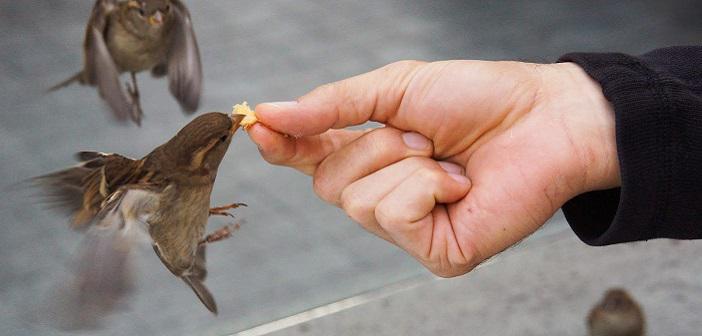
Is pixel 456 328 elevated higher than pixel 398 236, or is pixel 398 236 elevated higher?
pixel 398 236

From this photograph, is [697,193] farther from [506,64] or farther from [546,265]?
[546,265]

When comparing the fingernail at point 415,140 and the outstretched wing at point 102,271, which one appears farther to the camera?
the fingernail at point 415,140

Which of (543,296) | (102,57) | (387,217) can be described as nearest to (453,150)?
(387,217)

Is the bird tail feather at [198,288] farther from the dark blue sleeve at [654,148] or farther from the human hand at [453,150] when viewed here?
the dark blue sleeve at [654,148]

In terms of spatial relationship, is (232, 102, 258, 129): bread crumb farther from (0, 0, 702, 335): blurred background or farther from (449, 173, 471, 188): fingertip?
(0, 0, 702, 335): blurred background

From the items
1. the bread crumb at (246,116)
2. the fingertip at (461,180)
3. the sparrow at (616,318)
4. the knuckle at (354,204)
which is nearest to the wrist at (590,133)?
the fingertip at (461,180)

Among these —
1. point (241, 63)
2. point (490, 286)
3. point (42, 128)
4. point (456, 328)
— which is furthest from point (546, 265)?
point (42, 128)
